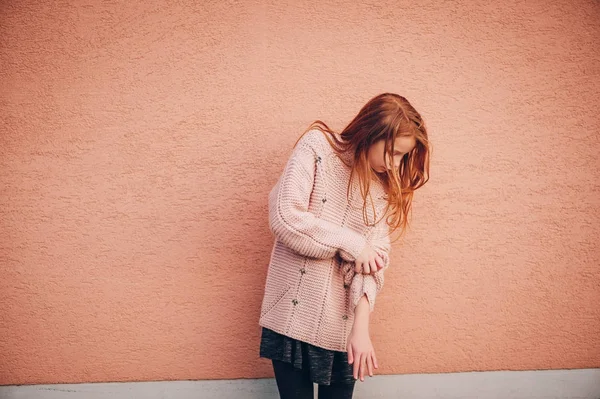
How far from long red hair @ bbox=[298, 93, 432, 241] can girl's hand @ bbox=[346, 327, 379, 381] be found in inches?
17.4

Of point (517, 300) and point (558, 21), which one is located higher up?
point (558, 21)

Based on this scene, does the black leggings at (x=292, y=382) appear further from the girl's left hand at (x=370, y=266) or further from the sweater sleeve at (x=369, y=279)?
the girl's left hand at (x=370, y=266)

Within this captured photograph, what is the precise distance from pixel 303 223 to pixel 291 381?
2.13 ft

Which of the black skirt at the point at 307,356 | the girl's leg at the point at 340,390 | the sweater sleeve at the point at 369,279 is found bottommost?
the girl's leg at the point at 340,390

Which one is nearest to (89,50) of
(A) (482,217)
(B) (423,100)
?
(B) (423,100)

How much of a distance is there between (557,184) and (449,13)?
1179 mm

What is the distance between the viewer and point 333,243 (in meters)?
1.33

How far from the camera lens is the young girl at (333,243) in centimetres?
131

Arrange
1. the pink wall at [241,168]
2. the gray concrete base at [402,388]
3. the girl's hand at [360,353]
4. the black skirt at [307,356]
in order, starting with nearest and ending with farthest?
the girl's hand at [360,353] < the black skirt at [307,356] < the pink wall at [241,168] < the gray concrete base at [402,388]

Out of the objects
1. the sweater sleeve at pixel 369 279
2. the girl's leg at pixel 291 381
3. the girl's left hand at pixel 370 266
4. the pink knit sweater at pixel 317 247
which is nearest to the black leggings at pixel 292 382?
the girl's leg at pixel 291 381

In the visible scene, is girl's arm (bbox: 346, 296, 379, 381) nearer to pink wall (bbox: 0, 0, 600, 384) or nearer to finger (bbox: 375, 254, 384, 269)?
finger (bbox: 375, 254, 384, 269)

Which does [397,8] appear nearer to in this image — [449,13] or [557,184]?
[449,13]

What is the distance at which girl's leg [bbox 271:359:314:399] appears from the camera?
141 centimetres

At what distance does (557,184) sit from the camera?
2092 millimetres
